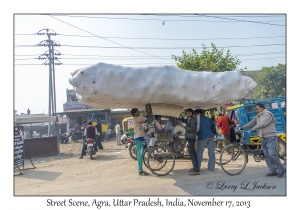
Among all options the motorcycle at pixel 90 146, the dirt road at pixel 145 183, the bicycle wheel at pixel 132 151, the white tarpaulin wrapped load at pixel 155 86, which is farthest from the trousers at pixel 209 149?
the motorcycle at pixel 90 146

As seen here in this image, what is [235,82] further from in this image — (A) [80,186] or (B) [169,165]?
(A) [80,186]

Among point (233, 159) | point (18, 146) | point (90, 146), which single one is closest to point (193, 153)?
point (233, 159)

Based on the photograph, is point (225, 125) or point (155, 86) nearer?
point (155, 86)

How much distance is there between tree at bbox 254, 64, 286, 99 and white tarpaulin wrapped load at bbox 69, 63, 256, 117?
22.9 metres

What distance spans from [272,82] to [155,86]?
25113 millimetres

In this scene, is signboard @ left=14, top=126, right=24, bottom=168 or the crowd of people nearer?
the crowd of people

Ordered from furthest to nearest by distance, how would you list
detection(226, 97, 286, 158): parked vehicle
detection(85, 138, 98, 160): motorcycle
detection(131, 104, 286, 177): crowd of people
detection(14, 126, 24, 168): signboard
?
detection(85, 138, 98, 160): motorcycle → detection(226, 97, 286, 158): parked vehicle → detection(14, 126, 24, 168): signboard → detection(131, 104, 286, 177): crowd of people

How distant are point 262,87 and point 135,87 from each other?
85.1 ft

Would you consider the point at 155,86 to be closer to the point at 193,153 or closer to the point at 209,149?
the point at 193,153

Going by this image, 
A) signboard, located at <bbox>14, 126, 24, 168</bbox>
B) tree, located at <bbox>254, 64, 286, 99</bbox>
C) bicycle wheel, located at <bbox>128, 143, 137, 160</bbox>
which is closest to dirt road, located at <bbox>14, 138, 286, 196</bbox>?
signboard, located at <bbox>14, 126, 24, 168</bbox>

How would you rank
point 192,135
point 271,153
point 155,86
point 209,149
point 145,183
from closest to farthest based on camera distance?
point 155,86 → point 145,183 → point 271,153 → point 192,135 → point 209,149

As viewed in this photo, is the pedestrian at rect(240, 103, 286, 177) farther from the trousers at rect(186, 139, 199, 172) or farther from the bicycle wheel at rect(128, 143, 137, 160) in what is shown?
the bicycle wheel at rect(128, 143, 137, 160)

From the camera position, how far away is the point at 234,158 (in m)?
7.57

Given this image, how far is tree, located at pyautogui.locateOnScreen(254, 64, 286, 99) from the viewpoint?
27797 millimetres
